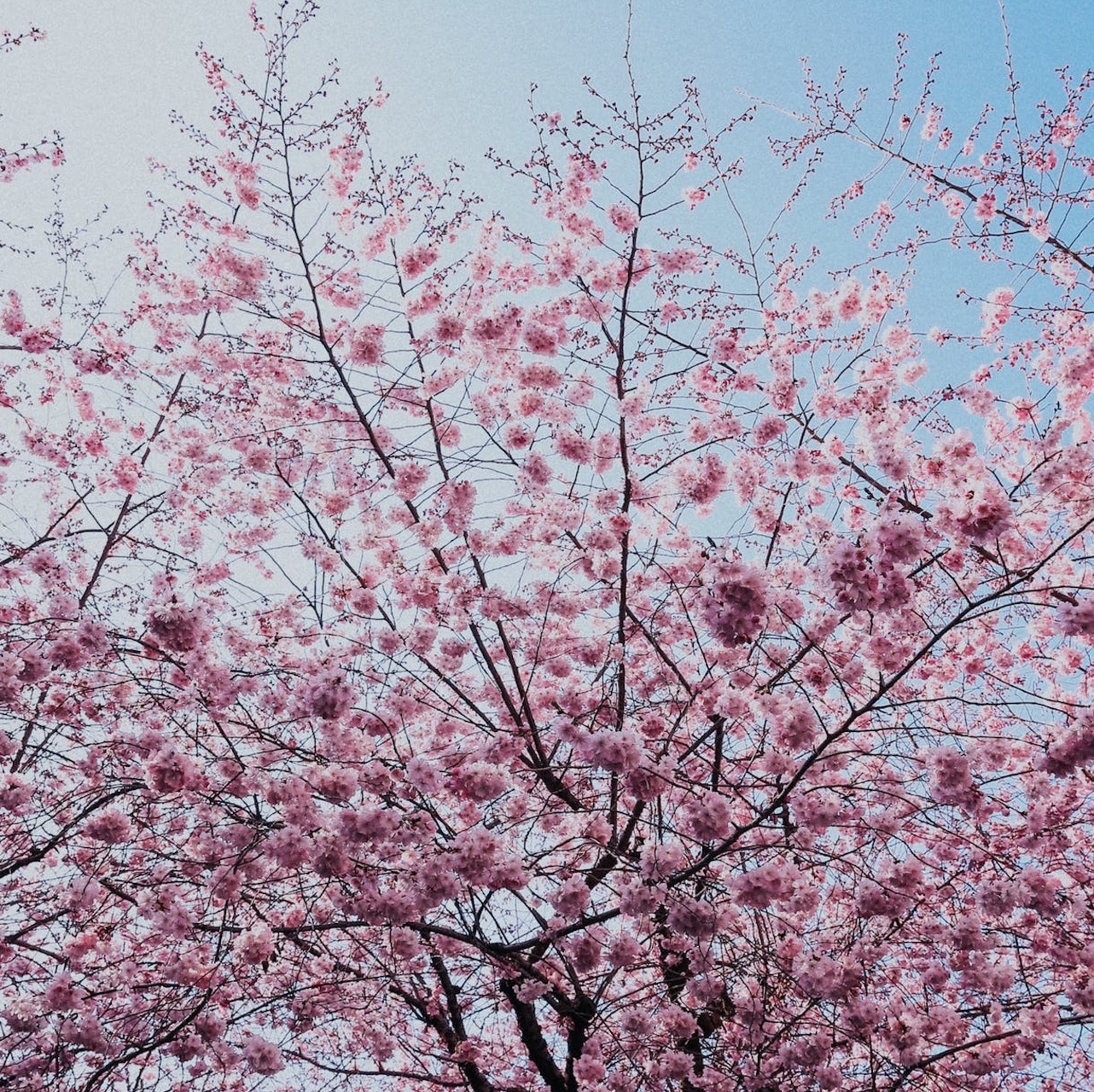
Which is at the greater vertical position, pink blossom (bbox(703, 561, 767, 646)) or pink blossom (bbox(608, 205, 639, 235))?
pink blossom (bbox(608, 205, 639, 235))

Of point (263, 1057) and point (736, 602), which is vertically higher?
point (736, 602)

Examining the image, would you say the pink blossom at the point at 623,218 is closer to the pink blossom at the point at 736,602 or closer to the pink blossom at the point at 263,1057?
the pink blossom at the point at 736,602

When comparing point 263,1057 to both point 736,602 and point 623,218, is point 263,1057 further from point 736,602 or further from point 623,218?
point 623,218

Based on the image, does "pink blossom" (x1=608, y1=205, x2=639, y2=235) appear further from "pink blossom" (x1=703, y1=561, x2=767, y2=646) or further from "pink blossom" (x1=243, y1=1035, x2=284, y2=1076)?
"pink blossom" (x1=243, y1=1035, x2=284, y2=1076)

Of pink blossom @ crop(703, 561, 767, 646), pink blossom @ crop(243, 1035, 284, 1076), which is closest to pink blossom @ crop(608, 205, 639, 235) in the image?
pink blossom @ crop(703, 561, 767, 646)

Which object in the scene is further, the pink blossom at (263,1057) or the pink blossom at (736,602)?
the pink blossom at (263,1057)

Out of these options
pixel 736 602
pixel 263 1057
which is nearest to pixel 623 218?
pixel 736 602

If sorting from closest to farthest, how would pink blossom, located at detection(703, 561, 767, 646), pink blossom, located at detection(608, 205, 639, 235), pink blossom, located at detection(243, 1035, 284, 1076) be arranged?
pink blossom, located at detection(703, 561, 767, 646) < pink blossom, located at detection(243, 1035, 284, 1076) < pink blossom, located at detection(608, 205, 639, 235)

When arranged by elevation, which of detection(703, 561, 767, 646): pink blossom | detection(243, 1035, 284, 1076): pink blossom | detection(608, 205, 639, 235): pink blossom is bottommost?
detection(243, 1035, 284, 1076): pink blossom

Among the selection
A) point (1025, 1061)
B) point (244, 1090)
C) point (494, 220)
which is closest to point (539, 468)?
point (494, 220)

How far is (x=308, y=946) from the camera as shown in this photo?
5.02 m


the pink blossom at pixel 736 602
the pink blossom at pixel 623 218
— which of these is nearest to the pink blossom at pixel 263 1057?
the pink blossom at pixel 736 602

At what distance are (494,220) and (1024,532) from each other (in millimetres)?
5132

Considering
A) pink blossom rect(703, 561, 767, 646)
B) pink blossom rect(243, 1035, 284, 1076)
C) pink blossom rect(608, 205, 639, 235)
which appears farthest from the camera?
pink blossom rect(608, 205, 639, 235)
